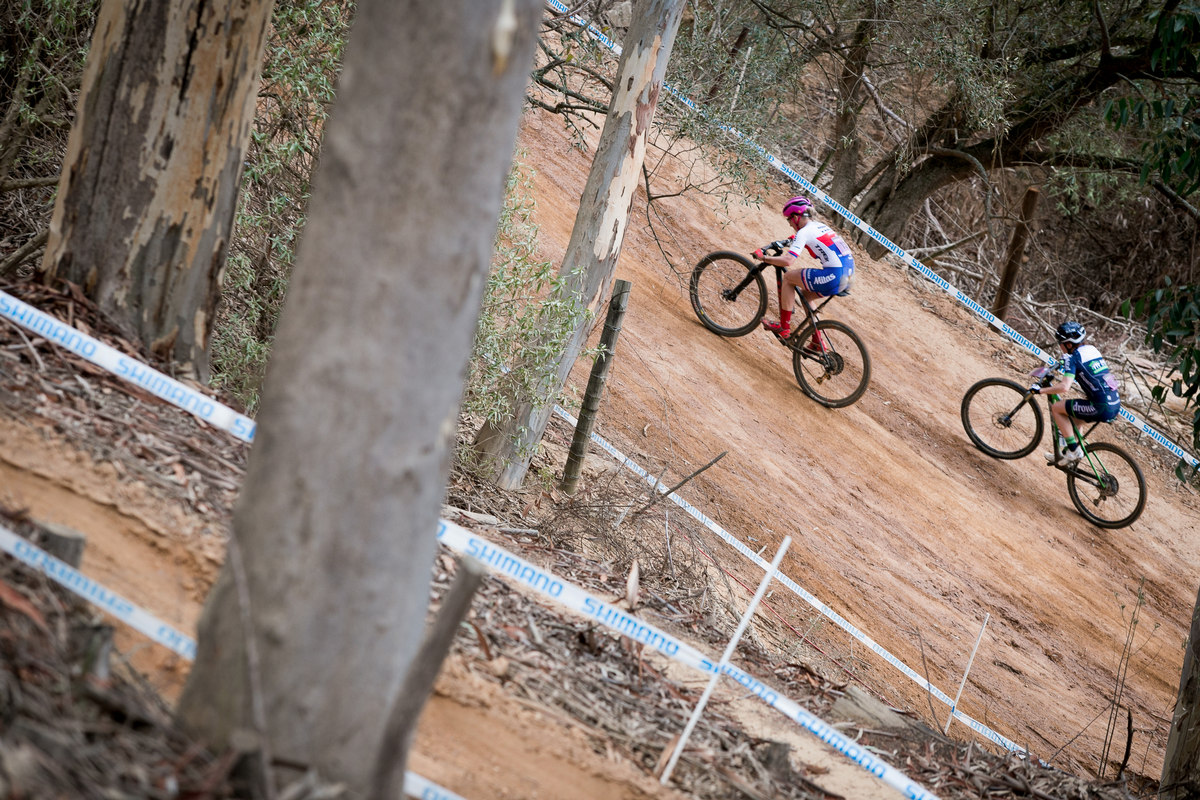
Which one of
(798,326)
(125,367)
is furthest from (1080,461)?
(125,367)

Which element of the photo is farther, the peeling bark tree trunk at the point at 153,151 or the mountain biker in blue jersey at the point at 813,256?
the mountain biker in blue jersey at the point at 813,256

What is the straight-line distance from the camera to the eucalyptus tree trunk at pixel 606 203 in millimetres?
6895

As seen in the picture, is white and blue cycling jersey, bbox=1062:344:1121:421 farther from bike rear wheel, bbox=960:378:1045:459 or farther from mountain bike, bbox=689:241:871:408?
mountain bike, bbox=689:241:871:408

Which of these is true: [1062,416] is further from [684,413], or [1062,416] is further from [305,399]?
[305,399]

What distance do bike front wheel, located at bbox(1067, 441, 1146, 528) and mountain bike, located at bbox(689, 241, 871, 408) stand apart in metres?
3.01

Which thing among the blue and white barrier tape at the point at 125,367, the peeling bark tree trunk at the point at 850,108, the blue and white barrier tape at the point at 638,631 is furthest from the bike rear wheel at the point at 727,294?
the blue and white barrier tape at the point at 125,367

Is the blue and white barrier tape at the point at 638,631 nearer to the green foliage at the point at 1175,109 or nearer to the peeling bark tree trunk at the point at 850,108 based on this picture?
the green foliage at the point at 1175,109

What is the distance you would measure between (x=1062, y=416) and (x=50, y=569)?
446 inches

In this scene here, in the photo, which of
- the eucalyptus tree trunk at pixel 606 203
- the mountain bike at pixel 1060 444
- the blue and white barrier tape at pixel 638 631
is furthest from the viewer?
the mountain bike at pixel 1060 444

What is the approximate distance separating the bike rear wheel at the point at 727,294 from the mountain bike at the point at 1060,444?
3123 millimetres

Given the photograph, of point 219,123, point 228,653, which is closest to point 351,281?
point 228,653

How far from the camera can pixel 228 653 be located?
7.91 feet

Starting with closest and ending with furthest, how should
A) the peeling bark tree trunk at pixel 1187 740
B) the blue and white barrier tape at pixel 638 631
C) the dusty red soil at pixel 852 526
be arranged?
the dusty red soil at pixel 852 526
the blue and white barrier tape at pixel 638 631
the peeling bark tree trunk at pixel 1187 740

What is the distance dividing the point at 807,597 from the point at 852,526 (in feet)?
9.74
